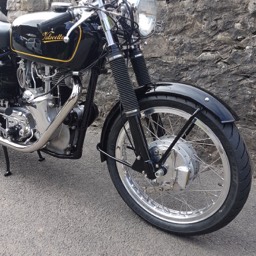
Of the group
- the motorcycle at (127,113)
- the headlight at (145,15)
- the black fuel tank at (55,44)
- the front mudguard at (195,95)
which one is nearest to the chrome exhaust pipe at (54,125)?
the motorcycle at (127,113)

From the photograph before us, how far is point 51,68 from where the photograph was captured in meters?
2.48

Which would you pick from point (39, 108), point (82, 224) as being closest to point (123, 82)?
point (39, 108)

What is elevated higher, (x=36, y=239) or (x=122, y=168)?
(x=122, y=168)

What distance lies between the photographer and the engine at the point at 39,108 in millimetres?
A: 2484

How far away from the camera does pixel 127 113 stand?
6.93ft

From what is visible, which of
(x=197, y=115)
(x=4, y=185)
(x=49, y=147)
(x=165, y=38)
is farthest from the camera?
(x=165, y=38)

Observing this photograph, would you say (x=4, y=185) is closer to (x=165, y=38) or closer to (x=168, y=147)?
(x=168, y=147)


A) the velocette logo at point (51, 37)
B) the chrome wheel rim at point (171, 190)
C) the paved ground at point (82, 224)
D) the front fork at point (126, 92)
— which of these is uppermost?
the velocette logo at point (51, 37)

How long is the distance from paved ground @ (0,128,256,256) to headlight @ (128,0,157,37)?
1.19m

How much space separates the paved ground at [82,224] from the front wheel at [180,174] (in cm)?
12

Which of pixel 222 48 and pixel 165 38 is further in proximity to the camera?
pixel 165 38

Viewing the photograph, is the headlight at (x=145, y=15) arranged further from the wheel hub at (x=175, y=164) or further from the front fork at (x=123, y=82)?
the wheel hub at (x=175, y=164)

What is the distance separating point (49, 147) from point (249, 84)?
1.58m

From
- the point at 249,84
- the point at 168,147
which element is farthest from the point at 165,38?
the point at 168,147
